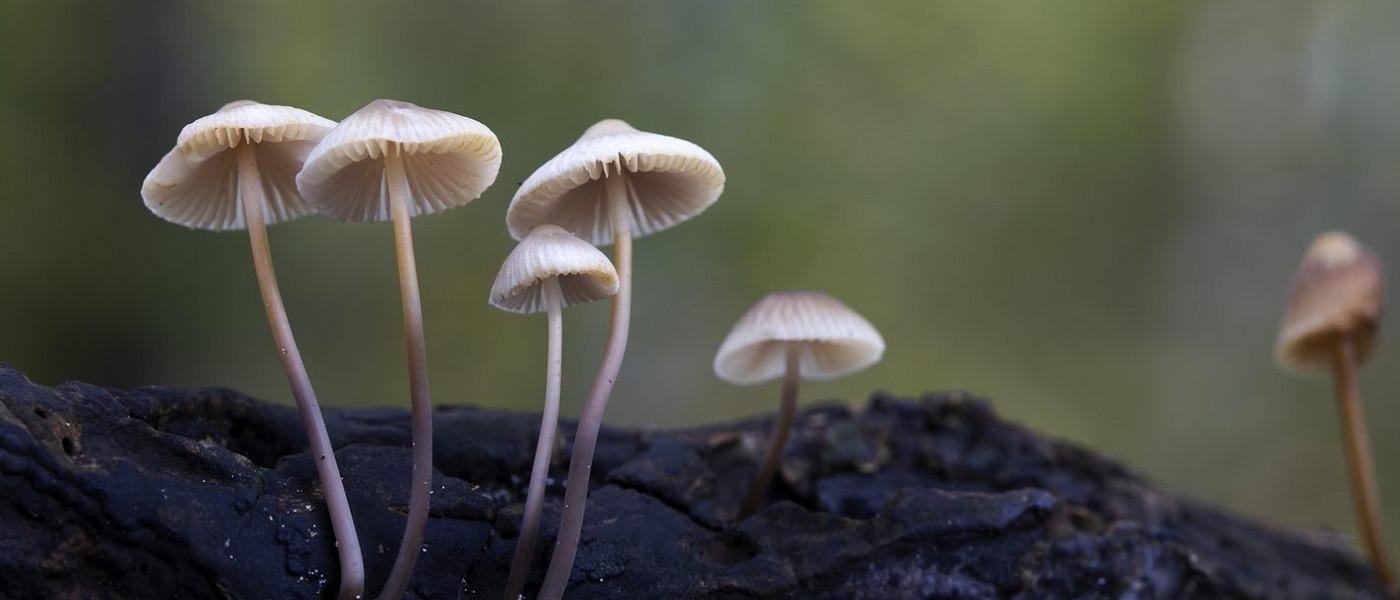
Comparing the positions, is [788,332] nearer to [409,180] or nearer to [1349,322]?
[409,180]

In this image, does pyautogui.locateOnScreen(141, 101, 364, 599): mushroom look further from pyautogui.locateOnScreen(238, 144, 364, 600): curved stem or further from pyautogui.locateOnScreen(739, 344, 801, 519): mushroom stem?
pyautogui.locateOnScreen(739, 344, 801, 519): mushroom stem

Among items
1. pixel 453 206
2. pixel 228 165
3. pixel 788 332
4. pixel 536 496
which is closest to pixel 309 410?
pixel 536 496

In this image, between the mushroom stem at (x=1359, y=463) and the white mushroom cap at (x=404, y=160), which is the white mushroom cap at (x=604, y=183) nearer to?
the white mushroom cap at (x=404, y=160)

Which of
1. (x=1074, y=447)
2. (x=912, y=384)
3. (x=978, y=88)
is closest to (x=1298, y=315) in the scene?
(x=1074, y=447)

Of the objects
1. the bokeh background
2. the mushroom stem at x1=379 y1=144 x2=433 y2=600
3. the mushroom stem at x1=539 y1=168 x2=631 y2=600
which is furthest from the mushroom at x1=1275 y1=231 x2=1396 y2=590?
the bokeh background

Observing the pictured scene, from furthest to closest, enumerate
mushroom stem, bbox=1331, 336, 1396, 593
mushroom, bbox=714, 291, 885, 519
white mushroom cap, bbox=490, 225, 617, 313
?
mushroom stem, bbox=1331, 336, 1396, 593 → mushroom, bbox=714, 291, 885, 519 → white mushroom cap, bbox=490, 225, 617, 313

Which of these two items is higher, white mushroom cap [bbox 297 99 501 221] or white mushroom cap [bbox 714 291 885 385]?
white mushroom cap [bbox 297 99 501 221]

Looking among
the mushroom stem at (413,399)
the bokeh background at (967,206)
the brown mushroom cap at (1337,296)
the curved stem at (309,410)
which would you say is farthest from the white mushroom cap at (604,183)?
the bokeh background at (967,206)

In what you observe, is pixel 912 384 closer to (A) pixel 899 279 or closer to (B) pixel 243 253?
(A) pixel 899 279
